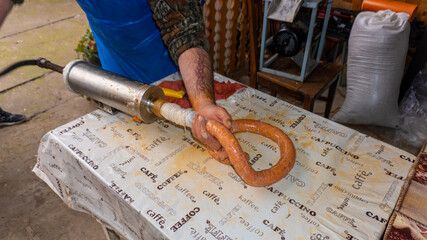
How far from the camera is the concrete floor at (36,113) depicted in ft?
7.71

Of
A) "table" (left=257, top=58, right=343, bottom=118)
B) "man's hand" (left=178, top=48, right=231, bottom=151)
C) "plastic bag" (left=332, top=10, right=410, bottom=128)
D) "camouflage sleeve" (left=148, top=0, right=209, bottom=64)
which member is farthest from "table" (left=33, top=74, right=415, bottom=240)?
"plastic bag" (left=332, top=10, right=410, bottom=128)

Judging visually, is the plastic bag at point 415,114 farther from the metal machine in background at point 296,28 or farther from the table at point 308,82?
the metal machine in background at point 296,28

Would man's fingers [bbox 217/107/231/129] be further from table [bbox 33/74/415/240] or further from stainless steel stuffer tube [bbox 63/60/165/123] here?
stainless steel stuffer tube [bbox 63/60/165/123]

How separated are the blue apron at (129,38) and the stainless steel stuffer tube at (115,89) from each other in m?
0.32

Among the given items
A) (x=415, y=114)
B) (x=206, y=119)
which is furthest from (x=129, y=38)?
(x=415, y=114)

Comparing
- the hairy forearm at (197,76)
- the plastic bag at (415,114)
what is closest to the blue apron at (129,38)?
the hairy forearm at (197,76)

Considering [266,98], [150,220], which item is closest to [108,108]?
[150,220]

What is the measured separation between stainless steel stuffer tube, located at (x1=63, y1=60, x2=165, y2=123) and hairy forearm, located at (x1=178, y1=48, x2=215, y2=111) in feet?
0.58

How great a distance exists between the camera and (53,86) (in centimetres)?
406

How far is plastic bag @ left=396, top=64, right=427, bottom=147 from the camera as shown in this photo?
283 centimetres

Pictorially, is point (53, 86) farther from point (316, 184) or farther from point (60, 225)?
point (316, 184)

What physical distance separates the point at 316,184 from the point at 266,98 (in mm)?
730

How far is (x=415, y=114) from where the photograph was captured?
2898mm

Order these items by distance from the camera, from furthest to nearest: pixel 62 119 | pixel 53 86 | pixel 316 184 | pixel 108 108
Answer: pixel 53 86, pixel 62 119, pixel 108 108, pixel 316 184
